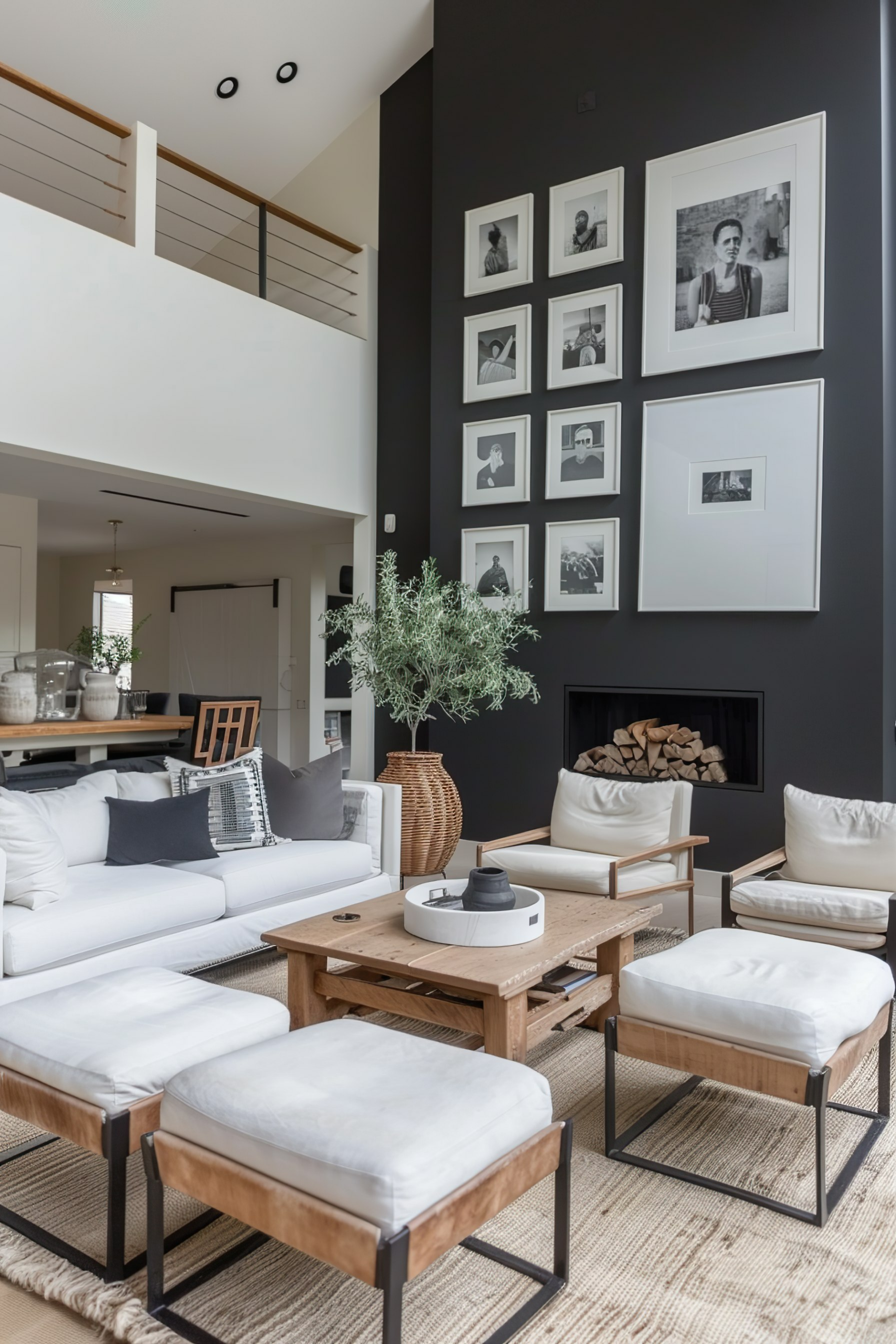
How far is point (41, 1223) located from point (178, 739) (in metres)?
4.60

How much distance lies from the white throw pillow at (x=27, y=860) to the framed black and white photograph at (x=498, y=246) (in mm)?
4512

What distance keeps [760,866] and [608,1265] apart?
2239 mm

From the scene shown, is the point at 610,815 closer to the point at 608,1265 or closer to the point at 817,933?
the point at 817,933

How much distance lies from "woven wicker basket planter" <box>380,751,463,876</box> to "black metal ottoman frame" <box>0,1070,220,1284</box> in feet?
9.96

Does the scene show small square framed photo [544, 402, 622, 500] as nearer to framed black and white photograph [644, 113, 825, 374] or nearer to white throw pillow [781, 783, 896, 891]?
framed black and white photograph [644, 113, 825, 374]

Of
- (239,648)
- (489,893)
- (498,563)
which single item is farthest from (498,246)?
(239,648)

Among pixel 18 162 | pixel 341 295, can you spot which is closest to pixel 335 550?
pixel 341 295

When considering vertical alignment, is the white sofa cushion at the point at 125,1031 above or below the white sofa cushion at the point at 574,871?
above

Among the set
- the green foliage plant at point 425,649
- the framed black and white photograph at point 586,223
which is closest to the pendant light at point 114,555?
the green foliage plant at point 425,649

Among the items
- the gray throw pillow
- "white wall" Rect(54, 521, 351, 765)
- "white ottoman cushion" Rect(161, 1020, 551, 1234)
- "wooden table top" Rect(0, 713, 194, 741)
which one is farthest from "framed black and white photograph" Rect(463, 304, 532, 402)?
"white ottoman cushion" Rect(161, 1020, 551, 1234)

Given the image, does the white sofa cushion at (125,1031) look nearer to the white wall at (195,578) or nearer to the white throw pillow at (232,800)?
the white throw pillow at (232,800)

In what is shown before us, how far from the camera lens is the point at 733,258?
5.29 m

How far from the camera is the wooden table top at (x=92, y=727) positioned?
17.6 ft

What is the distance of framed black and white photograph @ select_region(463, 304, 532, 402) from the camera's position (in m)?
6.09
